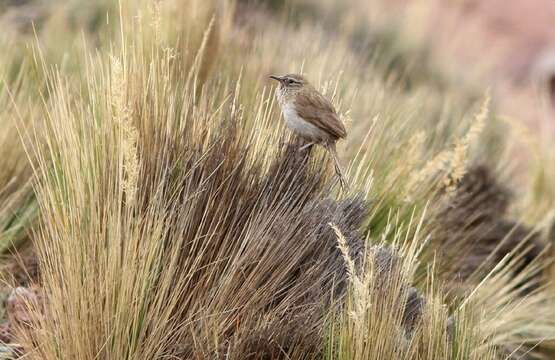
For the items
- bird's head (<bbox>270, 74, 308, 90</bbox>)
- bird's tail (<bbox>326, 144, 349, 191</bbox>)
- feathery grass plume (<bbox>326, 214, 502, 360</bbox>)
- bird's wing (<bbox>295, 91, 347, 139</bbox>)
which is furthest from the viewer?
bird's head (<bbox>270, 74, 308, 90</bbox>)

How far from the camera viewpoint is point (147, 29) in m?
5.73

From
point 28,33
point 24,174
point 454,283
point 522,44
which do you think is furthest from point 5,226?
point 522,44

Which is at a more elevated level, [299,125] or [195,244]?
[299,125]

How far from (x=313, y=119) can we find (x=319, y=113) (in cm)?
7

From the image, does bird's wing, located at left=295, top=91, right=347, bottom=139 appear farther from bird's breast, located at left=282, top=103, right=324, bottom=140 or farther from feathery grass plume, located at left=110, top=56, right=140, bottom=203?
feathery grass plume, located at left=110, top=56, right=140, bottom=203

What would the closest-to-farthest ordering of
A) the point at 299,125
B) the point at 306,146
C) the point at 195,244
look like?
the point at 195,244 → the point at 306,146 → the point at 299,125

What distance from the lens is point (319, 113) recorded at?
4848mm

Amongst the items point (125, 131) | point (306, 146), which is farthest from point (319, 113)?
point (125, 131)

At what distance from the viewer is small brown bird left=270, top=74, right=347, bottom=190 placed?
4785mm

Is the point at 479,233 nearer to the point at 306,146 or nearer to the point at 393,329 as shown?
the point at 306,146

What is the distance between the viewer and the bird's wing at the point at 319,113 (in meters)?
4.80

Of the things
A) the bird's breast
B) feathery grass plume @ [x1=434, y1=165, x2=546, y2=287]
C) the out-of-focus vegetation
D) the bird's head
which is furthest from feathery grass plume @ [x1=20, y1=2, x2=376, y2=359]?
feathery grass plume @ [x1=434, y1=165, x2=546, y2=287]

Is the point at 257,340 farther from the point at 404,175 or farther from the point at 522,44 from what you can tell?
the point at 522,44

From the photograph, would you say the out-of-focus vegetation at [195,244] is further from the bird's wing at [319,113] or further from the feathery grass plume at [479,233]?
the feathery grass plume at [479,233]
